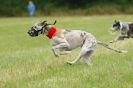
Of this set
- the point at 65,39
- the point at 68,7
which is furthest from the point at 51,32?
the point at 68,7

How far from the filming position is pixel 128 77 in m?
10.1

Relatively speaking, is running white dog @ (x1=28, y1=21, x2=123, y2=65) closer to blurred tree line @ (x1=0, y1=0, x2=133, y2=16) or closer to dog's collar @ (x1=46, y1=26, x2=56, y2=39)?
dog's collar @ (x1=46, y1=26, x2=56, y2=39)

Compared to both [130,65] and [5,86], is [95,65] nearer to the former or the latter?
[130,65]

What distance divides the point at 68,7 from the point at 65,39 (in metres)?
54.3

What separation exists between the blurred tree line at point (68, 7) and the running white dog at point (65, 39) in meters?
52.5

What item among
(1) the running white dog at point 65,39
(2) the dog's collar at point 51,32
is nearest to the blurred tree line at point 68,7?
A: (1) the running white dog at point 65,39

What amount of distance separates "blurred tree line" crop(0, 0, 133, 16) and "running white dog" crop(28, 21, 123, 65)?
52.5m

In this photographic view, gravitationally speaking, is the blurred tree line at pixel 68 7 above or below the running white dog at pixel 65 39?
below

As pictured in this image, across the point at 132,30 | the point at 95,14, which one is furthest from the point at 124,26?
the point at 95,14

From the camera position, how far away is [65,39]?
12.6m

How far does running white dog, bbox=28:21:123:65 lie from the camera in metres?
12.3

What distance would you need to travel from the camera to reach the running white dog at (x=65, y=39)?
12327 millimetres

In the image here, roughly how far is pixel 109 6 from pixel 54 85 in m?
57.3

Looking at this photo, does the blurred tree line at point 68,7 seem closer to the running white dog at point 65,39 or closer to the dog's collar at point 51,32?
the running white dog at point 65,39
